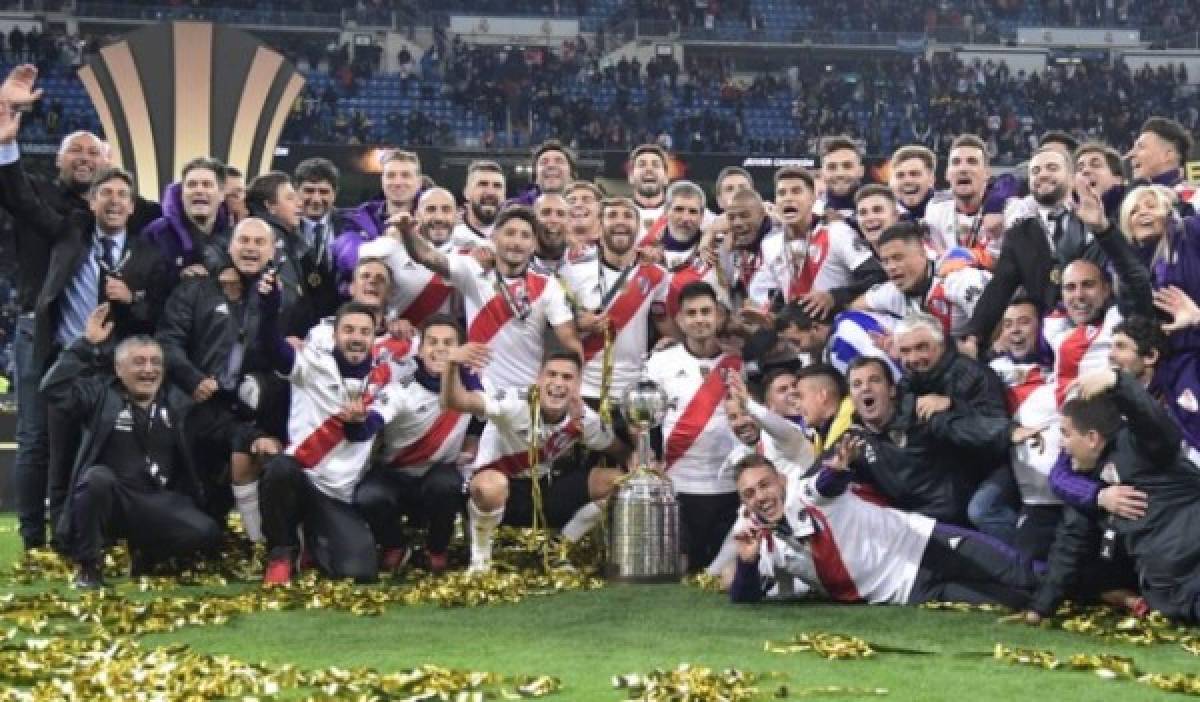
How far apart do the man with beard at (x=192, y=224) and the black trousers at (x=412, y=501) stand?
1.45 meters

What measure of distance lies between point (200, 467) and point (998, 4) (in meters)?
38.7

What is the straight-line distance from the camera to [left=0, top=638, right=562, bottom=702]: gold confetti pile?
484 centimetres

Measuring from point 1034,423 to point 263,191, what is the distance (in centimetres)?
411

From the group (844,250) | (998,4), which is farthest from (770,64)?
(844,250)

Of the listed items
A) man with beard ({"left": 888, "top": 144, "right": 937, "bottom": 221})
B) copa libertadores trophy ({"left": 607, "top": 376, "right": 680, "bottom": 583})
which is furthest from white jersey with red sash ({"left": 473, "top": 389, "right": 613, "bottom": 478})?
man with beard ({"left": 888, "top": 144, "right": 937, "bottom": 221})

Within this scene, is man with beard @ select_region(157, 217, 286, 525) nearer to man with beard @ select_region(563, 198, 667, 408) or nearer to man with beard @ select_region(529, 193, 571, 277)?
man with beard @ select_region(529, 193, 571, 277)

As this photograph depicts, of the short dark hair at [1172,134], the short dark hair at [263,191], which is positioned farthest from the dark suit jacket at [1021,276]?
the short dark hair at [263,191]

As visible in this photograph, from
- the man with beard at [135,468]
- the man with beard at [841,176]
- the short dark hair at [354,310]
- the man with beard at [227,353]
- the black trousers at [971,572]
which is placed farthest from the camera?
the man with beard at [841,176]

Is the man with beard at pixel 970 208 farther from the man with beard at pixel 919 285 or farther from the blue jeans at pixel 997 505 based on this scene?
the blue jeans at pixel 997 505

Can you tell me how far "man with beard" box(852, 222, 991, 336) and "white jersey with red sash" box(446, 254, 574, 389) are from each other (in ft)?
5.07

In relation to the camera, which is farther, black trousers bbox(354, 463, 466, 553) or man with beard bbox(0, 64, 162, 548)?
man with beard bbox(0, 64, 162, 548)

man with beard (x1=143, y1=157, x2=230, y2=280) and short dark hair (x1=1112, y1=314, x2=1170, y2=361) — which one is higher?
man with beard (x1=143, y1=157, x2=230, y2=280)

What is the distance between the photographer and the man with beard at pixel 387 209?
8914 mm

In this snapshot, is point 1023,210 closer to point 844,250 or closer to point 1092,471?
point 844,250
